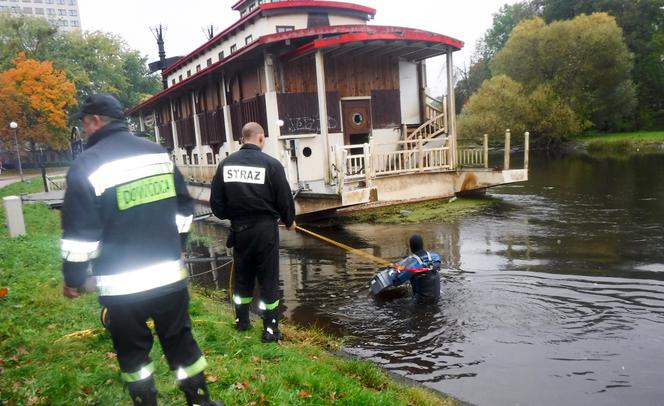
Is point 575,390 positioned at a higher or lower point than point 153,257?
lower

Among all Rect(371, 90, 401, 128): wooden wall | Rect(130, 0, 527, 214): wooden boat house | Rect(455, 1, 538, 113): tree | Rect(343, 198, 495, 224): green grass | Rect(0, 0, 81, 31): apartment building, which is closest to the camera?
Rect(343, 198, 495, 224): green grass

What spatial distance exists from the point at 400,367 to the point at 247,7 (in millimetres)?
22719

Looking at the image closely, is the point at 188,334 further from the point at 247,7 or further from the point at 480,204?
the point at 247,7

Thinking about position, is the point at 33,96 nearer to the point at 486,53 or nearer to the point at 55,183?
the point at 55,183

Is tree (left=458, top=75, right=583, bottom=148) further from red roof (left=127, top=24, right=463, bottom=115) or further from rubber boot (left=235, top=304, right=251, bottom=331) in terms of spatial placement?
rubber boot (left=235, top=304, right=251, bottom=331)

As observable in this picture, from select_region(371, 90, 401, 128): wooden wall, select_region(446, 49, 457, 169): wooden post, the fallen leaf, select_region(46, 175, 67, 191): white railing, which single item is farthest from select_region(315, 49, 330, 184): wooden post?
select_region(46, 175, 67, 191): white railing

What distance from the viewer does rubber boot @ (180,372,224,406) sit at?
316 cm

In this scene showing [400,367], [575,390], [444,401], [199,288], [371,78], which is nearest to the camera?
[444,401]

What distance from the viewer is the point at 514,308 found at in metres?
6.95

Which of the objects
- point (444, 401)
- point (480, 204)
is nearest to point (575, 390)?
point (444, 401)

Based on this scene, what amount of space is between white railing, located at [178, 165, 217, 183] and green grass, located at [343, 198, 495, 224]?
24.9 ft

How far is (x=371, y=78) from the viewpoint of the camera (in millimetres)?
17984

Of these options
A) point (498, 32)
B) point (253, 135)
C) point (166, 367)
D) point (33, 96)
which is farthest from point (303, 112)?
point (498, 32)

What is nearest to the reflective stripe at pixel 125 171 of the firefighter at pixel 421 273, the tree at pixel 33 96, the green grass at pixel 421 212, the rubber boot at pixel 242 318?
the rubber boot at pixel 242 318
